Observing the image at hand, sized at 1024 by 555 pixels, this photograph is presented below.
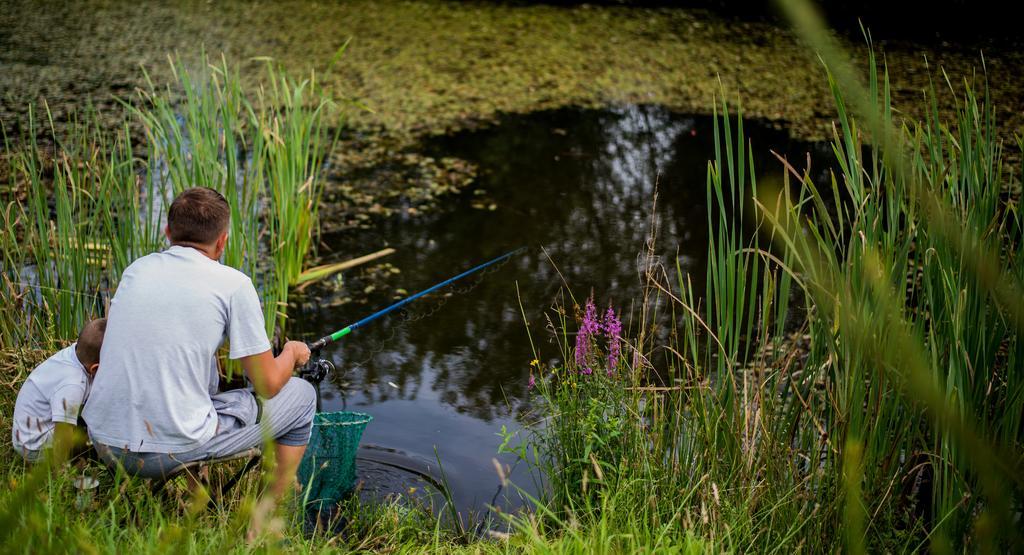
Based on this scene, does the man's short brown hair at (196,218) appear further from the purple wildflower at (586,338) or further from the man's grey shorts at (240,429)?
the purple wildflower at (586,338)

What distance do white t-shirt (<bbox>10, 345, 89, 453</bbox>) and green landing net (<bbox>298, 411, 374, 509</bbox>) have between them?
635mm

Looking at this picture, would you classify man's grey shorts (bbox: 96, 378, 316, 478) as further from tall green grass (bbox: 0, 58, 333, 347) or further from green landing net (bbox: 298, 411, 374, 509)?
tall green grass (bbox: 0, 58, 333, 347)

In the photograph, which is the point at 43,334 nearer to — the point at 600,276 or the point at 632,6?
the point at 600,276

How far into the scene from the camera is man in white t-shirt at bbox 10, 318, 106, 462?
203 centimetres

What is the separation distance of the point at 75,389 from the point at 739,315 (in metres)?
1.46

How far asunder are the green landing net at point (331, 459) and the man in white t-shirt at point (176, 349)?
0.41 metres

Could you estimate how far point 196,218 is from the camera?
2076mm

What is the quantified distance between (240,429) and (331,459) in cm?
47

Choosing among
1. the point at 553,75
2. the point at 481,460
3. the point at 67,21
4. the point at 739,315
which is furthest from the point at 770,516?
the point at 67,21

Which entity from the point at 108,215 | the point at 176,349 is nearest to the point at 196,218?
the point at 176,349

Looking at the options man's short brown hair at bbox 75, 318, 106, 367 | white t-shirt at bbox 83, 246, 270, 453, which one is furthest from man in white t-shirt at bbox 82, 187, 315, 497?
man's short brown hair at bbox 75, 318, 106, 367

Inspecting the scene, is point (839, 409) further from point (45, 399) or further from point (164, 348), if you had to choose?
point (45, 399)

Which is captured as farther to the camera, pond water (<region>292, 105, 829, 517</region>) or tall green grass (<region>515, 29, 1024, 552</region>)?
pond water (<region>292, 105, 829, 517</region>)

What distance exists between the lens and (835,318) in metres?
2.11
